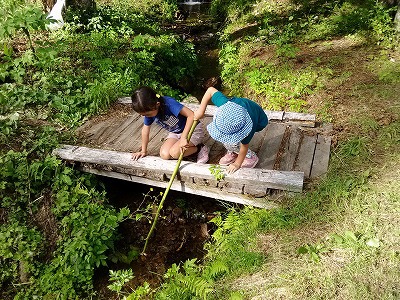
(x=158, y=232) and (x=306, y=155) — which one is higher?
(x=306, y=155)

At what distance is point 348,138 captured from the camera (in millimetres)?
4582

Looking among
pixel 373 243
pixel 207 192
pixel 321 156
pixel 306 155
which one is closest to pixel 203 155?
pixel 207 192

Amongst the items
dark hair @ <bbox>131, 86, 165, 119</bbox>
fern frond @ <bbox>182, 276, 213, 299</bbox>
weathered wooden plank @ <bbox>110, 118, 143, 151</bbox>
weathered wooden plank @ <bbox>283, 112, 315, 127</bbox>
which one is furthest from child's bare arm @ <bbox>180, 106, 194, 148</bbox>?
weathered wooden plank @ <bbox>283, 112, 315, 127</bbox>

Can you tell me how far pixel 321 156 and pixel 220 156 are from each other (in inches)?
53.7

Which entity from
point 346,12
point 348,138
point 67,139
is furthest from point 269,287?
point 346,12

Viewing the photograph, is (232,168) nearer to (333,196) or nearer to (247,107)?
(247,107)

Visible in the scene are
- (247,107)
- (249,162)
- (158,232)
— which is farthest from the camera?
(158,232)

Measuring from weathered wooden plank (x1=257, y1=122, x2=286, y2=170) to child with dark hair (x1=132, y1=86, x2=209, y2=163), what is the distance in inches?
30.8

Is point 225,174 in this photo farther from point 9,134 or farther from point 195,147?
point 9,134

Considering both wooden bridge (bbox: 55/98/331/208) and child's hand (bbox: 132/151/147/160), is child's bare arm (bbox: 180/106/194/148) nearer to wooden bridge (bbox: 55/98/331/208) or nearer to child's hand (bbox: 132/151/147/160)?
wooden bridge (bbox: 55/98/331/208)

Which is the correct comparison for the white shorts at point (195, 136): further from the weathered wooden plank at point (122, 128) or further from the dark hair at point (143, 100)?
the weathered wooden plank at point (122, 128)

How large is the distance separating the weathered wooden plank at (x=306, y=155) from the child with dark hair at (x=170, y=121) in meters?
1.26

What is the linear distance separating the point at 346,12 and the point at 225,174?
21.2ft

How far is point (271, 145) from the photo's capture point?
473 centimetres
